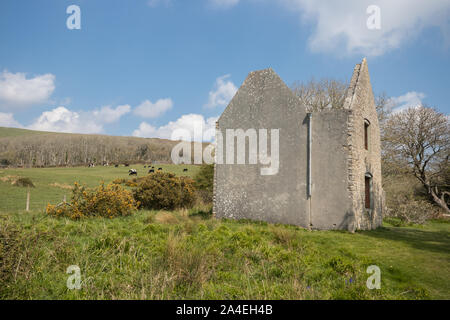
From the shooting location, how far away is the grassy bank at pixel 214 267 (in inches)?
224

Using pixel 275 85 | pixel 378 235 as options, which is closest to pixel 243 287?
pixel 378 235

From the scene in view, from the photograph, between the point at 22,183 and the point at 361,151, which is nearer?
the point at 361,151

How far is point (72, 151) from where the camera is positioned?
86250 mm

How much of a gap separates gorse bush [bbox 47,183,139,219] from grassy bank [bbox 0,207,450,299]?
13.0 ft

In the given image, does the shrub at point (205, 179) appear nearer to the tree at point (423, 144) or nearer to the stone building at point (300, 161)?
the stone building at point (300, 161)

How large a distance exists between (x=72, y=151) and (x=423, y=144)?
88.0 m

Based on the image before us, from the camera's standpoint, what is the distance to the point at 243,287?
6.03 m

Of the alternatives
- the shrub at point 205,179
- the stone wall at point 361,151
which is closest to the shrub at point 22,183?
the shrub at point 205,179

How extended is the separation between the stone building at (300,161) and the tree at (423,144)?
14.5m

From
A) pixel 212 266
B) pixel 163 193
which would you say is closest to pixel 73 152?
pixel 163 193

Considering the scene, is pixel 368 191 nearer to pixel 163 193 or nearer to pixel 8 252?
pixel 163 193

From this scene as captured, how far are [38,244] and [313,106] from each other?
23.4 metres

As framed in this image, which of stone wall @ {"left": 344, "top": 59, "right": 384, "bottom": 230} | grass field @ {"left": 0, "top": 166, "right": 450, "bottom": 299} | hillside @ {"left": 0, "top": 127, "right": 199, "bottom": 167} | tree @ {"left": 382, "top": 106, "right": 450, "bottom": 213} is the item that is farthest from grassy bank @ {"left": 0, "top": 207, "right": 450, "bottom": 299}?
hillside @ {"left": 0, "top": 127, "right": 199, "bottom": 167}

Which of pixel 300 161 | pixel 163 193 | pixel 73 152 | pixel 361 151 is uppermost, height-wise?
pixel 73 152
